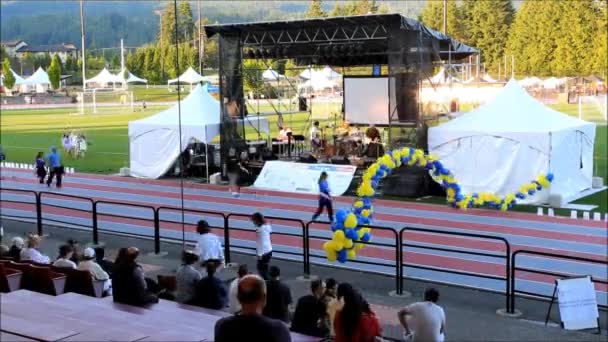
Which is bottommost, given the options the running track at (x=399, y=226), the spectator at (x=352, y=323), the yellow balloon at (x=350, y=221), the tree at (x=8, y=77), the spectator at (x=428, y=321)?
the running track at (x=399, y=226)

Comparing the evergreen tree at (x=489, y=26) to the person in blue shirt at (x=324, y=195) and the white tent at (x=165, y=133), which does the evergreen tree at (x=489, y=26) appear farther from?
the person in blue shirt at (x=324, y=195)

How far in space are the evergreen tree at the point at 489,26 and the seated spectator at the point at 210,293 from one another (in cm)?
5694

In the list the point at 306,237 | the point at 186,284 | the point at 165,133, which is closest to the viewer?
the point at 186,284

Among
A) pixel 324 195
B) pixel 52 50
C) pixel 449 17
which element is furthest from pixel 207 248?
pixel 52 50

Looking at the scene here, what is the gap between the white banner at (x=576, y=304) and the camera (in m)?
9.06

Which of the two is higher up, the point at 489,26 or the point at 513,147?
the point at 489,26

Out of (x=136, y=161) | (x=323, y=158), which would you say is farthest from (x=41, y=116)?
(x=323, y=158)

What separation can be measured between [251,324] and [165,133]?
2314cm

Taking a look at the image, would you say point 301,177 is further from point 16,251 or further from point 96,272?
point 96,272

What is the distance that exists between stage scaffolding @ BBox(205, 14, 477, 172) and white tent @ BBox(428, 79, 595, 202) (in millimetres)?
1834

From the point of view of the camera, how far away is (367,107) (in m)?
30.1

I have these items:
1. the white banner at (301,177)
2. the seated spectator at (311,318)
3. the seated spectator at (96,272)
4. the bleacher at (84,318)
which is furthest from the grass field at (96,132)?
the bleacher at (84,318)

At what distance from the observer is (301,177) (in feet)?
74.6

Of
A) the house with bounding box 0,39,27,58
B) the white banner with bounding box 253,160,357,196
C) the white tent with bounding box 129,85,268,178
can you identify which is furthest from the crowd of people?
the house with bounding box 0,39,27,58
